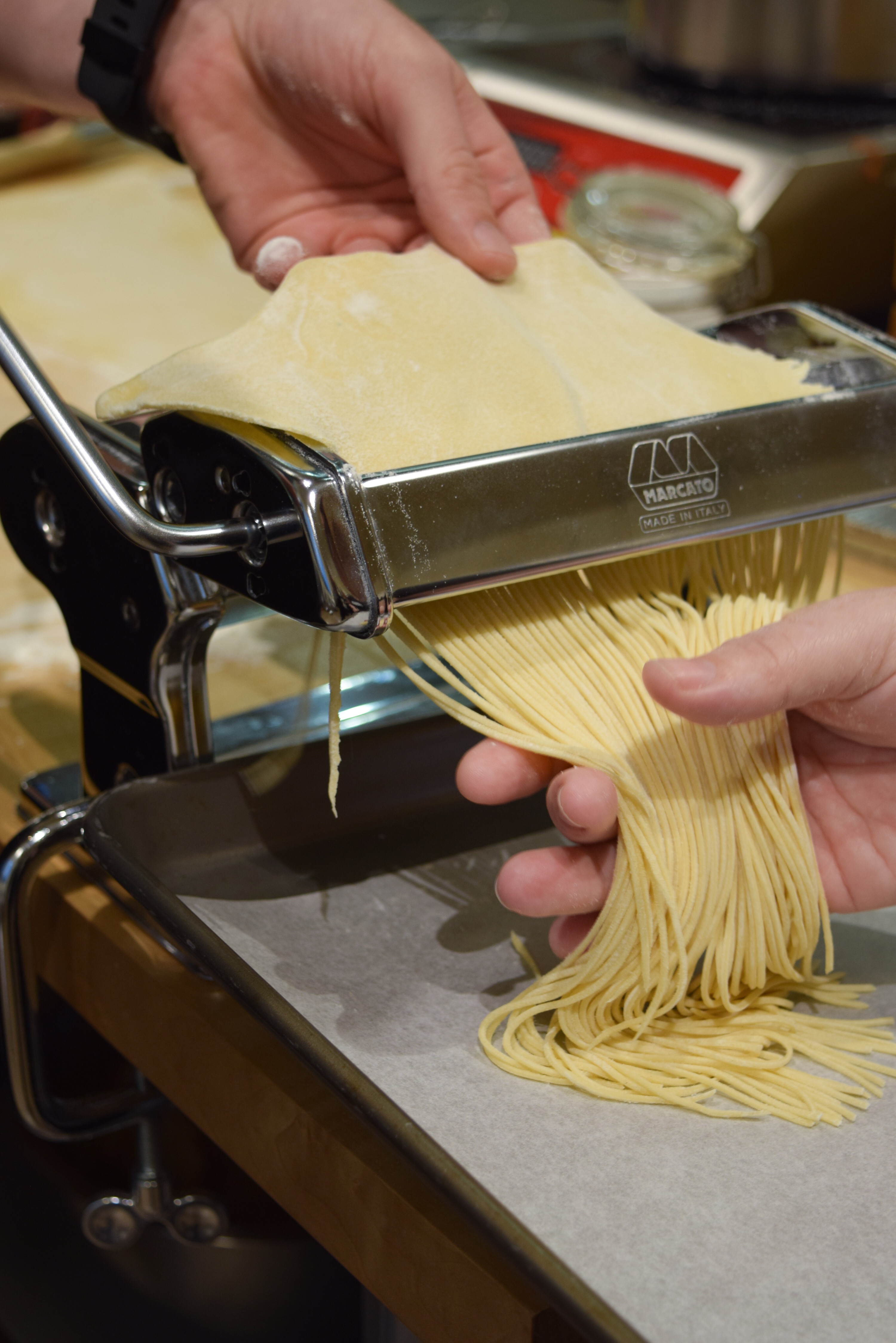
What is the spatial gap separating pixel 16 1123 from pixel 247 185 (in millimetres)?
842

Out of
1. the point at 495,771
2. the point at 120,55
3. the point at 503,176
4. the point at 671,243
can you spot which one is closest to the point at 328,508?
the point at 495,771

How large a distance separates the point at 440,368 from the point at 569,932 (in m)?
0.33

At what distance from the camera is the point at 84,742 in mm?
936

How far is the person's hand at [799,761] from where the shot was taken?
0.67 metres

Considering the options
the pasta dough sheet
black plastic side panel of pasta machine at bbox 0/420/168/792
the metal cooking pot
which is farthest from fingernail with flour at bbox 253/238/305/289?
the metal cooking pot

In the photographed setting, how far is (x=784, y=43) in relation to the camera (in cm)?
195

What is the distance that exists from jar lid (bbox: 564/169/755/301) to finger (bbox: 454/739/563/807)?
1.04 m

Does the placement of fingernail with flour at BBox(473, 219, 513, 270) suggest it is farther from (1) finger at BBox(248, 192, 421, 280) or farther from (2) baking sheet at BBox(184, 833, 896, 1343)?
(2) baking sheet at BBox(184, 833, 896, 1343)

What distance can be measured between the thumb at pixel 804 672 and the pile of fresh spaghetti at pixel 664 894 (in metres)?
0.05

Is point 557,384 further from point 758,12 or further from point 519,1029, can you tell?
point 758,12

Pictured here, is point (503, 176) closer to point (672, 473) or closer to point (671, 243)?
point (672, 473)

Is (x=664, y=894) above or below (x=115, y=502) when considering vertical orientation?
below

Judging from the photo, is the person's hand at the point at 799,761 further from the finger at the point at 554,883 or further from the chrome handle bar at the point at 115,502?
the chrome handle bar at the point at 115,502

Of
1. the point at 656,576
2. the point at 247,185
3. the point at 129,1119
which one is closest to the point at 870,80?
the point at 247,185
